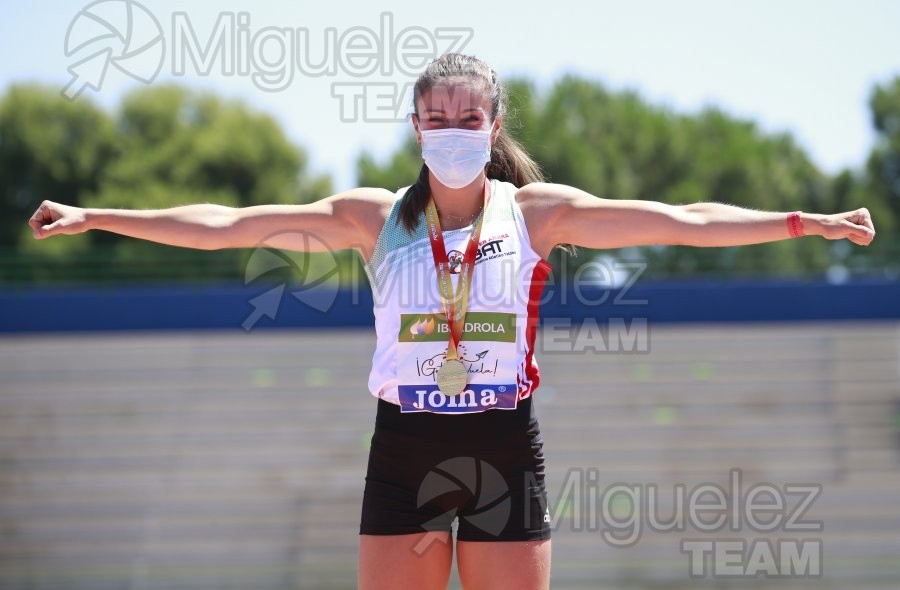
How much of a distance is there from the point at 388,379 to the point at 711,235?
957 mm

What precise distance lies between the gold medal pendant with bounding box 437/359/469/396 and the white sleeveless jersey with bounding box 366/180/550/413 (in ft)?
0.06

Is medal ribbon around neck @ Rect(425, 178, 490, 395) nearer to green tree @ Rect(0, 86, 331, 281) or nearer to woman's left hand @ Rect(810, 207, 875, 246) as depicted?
woman's left hand @ Rect(810, 207, 875, 246)

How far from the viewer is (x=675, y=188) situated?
33062 mm

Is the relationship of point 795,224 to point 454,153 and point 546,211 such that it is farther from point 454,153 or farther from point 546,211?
point 454,153

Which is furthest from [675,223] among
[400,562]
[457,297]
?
[400,562]

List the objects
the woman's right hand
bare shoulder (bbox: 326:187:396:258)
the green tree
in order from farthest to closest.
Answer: the green tree < bare shoulder (bbox: 326:187:396:258) < the woman's right hand

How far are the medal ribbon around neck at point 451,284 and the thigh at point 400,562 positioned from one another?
16.0 inches

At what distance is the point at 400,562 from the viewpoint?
2512 millimetres

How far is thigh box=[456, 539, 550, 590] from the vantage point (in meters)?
2.51

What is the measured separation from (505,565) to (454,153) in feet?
3.62

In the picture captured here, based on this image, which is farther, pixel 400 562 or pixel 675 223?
pixel 675 223

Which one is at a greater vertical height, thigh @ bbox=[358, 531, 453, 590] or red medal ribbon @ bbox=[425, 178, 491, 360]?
red medal ribbon @ bbox=[425, 178, 491, 360]

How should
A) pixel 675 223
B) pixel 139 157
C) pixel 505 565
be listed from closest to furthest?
pixel 505 565
pixel 675 223
pixel 139 157

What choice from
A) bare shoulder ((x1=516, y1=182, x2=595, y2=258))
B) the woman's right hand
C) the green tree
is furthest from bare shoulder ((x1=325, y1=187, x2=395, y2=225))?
the green tree
